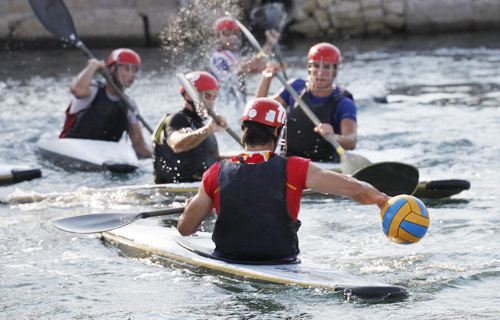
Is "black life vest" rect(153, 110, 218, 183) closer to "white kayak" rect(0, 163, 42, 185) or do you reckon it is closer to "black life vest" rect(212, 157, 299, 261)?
"white kayak" rect(0, 163, 42, 185)

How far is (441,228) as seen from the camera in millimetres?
6164

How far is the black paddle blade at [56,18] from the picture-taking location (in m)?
9.77

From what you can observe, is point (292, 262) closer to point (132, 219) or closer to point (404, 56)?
point (132, 219)

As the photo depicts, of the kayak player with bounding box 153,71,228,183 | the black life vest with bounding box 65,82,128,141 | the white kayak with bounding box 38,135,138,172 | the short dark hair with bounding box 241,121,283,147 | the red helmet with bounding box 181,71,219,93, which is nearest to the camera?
the short dark hair with bounding box 241,121,283,147

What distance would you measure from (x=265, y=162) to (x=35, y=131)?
697 centimetres

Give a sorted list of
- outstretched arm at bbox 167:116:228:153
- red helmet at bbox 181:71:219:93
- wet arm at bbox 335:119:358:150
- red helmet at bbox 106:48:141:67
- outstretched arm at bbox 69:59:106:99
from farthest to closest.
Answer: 1. red helmet at bbox 106:48:141:67
2. outstretched arm at bbox 69:59:106:99
3. wet arm at bbox 335:119:358:150
4. red helmet at bbox 181:71:219:93
5. outstretched arm at bbox 167:116:228:153

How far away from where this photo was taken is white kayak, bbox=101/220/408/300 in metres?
4.34

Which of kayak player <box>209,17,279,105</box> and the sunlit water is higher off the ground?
kayak player <box>209,17,279,105</box>

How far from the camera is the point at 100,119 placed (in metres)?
8.83

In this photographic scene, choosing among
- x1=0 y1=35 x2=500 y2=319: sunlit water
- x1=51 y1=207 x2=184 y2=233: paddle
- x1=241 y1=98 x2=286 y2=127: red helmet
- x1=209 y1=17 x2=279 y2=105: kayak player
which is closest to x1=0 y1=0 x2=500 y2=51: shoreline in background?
x1=0 y1=35 x2=500 y2=319: sunlit water

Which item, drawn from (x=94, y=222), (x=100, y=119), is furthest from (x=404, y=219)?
(x=100, y=119)

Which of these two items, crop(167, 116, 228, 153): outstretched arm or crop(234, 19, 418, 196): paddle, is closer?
crop(167, 116, 228, 153): outstretched arm

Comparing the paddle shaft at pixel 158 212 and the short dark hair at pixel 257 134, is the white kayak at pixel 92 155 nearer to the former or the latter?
the paddle shaft at pixel 158 212

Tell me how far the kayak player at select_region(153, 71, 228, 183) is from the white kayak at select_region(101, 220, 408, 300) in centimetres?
98
